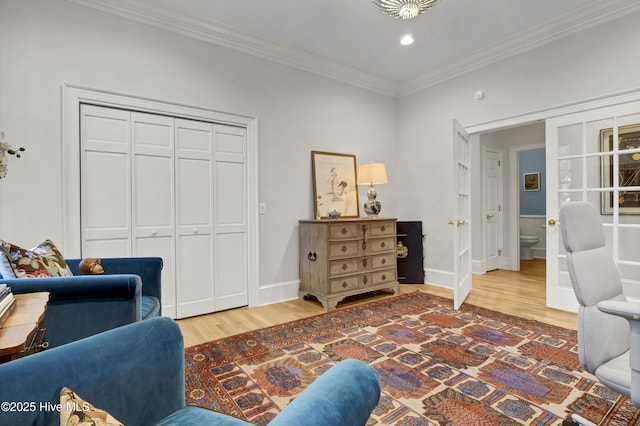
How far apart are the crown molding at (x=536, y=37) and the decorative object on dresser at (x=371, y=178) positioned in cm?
154

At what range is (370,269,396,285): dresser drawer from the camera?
12.2 ft

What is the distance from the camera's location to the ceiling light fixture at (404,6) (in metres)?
2.35

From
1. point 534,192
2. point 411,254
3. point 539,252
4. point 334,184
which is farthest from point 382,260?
point 534,192

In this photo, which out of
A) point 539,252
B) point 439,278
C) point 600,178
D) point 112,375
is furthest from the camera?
point 539,252

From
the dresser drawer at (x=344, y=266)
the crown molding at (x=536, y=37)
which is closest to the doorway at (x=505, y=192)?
Answer: the crown molding at (x=536, y=37)

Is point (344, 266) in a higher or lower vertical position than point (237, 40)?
lower

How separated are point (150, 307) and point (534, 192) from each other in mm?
7667

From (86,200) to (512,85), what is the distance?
174 inches

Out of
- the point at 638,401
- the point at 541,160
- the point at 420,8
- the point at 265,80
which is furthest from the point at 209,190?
the point at 541,160

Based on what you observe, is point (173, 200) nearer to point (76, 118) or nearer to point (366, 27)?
point (76, 118)

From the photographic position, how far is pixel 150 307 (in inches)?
76.6

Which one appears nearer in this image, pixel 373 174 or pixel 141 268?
pixel 141 268

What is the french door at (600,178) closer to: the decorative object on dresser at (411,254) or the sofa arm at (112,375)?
the decorative object on dresser at (411,254)

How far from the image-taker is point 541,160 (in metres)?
6.89
